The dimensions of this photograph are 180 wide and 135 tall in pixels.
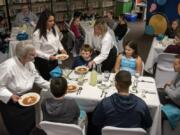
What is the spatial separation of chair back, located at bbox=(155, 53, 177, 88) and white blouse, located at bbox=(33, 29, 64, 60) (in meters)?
1.69

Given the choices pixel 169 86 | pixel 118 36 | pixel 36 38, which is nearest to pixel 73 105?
pixel 169 86

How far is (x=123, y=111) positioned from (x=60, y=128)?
1.93 ft

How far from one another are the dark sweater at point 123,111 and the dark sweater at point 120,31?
3646 millimetres

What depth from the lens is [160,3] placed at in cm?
778

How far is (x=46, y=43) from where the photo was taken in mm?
3924

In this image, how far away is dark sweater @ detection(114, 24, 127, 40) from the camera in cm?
589

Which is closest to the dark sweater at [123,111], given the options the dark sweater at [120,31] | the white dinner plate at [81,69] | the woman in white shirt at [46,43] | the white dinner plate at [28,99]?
the white dinner plate at [28,99]

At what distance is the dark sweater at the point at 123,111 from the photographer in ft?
7.81

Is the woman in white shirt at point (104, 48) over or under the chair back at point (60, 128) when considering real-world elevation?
over

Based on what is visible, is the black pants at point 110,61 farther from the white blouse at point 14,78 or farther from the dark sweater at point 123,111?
the dark sweater at point 123,111

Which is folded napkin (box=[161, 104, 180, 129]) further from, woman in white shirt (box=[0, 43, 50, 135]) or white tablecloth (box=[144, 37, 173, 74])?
white tablecloth (box=[144, 37, 173, 74])

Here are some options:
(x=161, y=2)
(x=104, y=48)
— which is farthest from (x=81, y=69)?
(x=161, y=2)

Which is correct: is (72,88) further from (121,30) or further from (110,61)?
(121,30)

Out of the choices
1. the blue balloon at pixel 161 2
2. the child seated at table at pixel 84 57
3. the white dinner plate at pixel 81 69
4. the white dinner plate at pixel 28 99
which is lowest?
the white dinner plate at pixel 28 99
